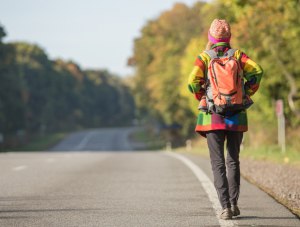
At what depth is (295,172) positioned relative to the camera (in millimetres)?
14914

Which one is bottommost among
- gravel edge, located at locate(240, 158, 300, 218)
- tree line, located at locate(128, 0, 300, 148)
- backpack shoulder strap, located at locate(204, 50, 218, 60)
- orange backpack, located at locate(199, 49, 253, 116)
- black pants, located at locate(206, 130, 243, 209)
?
gravel edge, located at locate(240, 158, 300, 218)

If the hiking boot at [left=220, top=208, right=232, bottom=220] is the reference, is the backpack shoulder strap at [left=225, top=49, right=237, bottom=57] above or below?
above

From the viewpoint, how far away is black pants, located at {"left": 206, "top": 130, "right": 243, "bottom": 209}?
742cm

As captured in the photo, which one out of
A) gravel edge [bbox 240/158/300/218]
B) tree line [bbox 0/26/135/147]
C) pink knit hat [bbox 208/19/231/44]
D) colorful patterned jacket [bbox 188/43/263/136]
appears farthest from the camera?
tree line [bbox 0/26/135/147]

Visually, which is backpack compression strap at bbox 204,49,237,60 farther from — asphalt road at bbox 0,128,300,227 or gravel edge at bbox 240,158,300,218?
gravel edge at bbox 240,158,300,218

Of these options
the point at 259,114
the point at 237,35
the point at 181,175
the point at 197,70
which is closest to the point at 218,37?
the point at 197,70

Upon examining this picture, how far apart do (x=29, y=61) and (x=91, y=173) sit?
9759 centimetres

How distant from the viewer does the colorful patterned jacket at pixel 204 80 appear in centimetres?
732

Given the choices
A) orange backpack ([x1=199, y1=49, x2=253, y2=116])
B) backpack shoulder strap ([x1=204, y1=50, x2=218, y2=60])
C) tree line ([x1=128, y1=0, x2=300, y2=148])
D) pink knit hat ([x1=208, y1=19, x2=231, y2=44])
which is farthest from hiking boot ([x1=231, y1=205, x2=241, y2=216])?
tree line ([x1=128, y1=0, x2=300, y2=148])

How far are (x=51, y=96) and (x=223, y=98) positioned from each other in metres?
108

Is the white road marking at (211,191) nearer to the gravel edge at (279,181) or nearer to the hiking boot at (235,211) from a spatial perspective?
the hiking boot at (235,211)

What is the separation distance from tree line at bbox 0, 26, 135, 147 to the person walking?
53.2m

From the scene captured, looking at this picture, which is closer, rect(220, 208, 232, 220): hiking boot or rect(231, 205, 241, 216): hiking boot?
rect(220, 208, 232, 220): hiking boot

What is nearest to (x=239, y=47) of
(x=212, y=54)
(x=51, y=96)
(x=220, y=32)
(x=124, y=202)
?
(x=124, y=202)
